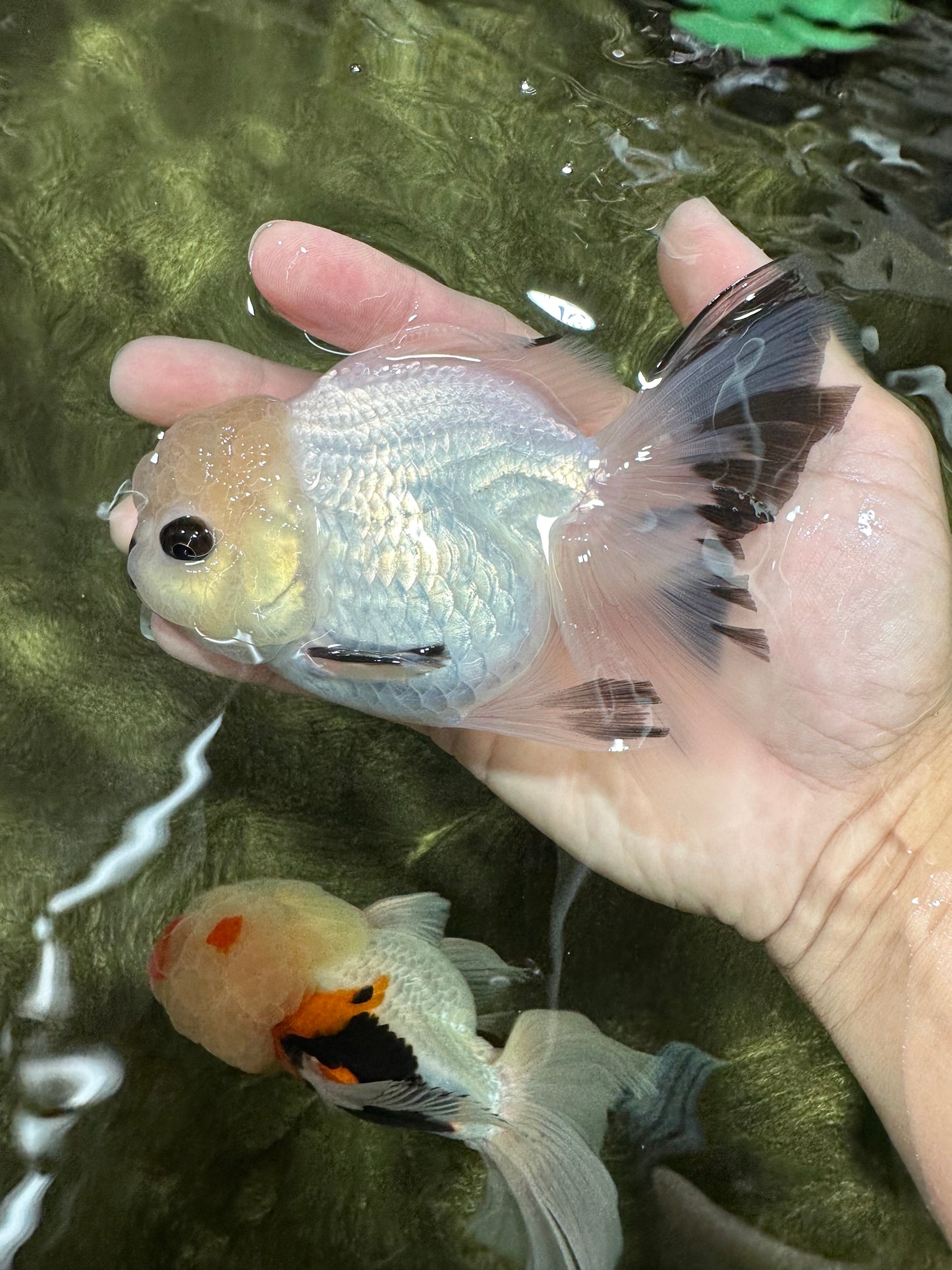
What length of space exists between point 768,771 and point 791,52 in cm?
151

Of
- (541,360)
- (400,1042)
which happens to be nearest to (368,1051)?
(400,1042)

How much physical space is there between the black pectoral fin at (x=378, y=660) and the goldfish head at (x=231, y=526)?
5cm

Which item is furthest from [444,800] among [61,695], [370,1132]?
[61,695]

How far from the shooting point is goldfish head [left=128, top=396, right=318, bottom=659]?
Answer: 133 centimetres

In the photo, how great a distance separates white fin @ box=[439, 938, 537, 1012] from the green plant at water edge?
189 centimetres

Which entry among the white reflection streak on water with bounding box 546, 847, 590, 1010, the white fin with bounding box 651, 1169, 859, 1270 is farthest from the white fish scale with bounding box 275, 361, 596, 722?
the white fin with bounding box 651, 1169, 859, 1270

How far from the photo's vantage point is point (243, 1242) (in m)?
1.86

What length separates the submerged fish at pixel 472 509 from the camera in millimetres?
1327

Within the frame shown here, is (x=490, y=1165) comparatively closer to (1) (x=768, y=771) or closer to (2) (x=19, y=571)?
(1) (x=768, y=771)

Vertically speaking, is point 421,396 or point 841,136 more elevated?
point 841,136

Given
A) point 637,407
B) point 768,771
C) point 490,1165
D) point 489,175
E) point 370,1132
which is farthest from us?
point 489,175

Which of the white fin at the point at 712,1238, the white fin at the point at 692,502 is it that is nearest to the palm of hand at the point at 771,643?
the white fin at the point at 692,502

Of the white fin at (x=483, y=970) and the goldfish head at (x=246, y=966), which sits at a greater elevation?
the goldfish head at (x=246, y=966)

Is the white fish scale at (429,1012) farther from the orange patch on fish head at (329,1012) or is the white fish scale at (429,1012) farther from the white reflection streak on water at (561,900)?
the white reflection streak on water at (561,900)
